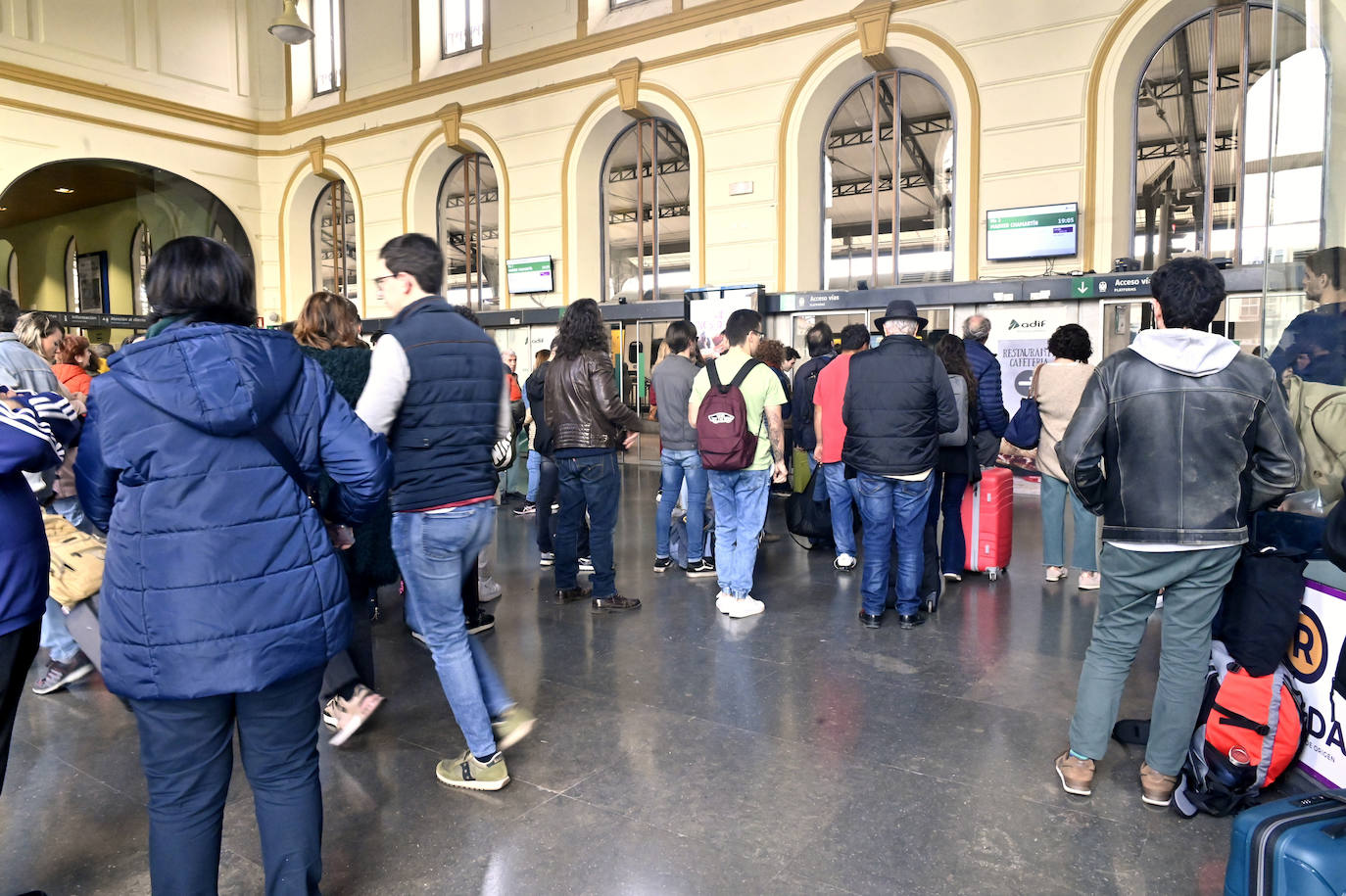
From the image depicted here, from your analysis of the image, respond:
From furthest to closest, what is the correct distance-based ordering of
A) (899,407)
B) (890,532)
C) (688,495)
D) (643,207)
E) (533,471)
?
(643,207), (533,471), (688,495), (890,532), (899,407)

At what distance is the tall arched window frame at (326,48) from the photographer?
55.6 feet

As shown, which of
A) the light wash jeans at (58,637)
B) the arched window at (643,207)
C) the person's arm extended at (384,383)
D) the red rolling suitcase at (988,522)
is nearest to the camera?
the person's arm extended at (384,383)

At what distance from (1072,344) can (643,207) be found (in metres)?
12.7

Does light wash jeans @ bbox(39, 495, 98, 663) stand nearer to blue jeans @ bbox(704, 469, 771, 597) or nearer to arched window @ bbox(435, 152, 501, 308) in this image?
blue jeans @ bbox(704, 469, 771, 597)

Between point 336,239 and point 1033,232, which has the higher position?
point 336,239

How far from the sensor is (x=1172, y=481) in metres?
2.77

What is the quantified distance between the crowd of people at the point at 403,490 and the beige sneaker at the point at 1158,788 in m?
0.01

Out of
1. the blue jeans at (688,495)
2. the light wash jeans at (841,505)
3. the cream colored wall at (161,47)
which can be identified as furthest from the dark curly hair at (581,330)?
the cream colored wall at (161,47)

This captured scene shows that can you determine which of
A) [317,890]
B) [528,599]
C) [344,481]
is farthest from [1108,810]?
[528,599]

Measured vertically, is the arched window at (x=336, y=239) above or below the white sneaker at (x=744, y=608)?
above

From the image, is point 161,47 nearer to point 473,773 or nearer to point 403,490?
point 403,490

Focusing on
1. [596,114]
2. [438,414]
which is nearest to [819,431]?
[438,414]

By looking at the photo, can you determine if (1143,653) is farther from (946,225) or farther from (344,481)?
(946,225)

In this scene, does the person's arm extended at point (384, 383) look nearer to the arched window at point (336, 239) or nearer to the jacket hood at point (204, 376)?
the jacket hood at point (204, 376)
